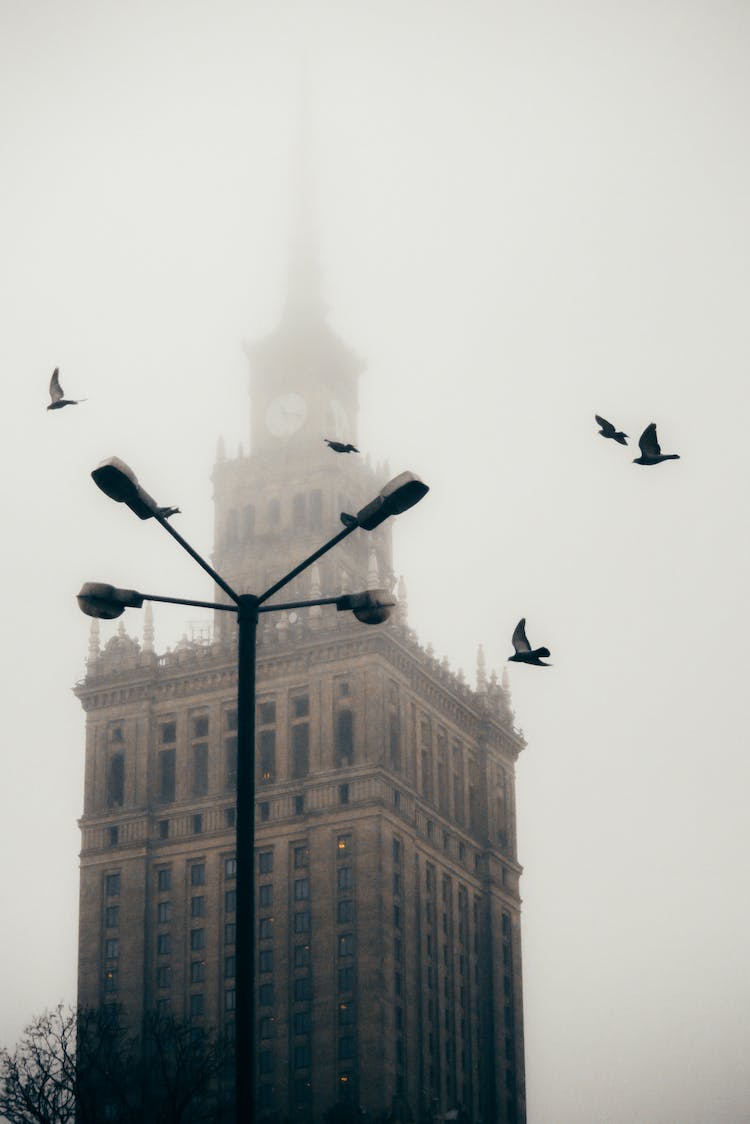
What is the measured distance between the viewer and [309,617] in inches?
6353

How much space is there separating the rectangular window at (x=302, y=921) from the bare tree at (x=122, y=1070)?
9522 millimetres

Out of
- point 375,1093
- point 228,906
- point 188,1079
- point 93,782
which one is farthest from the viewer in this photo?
point 93,782

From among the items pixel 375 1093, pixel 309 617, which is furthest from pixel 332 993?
pixel 309 617

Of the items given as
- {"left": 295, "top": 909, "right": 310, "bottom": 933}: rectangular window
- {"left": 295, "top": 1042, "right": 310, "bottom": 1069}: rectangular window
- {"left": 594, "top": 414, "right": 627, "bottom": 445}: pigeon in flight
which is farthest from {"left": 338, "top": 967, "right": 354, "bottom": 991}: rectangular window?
{"left": 594, "top": 414, "right": 627, "bottom": 445}: pigeon in flight

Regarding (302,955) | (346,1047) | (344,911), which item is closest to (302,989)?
(302,955)

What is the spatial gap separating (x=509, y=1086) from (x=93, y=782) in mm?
38971

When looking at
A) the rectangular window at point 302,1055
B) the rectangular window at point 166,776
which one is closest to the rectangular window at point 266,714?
the rectangular window at point 166,776

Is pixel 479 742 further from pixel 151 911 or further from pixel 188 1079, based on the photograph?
pixel 188 1079

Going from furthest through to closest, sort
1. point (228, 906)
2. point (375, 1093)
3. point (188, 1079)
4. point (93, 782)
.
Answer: point (93, 782), point (228, 906), point (375, 1093), point (188, 1079)

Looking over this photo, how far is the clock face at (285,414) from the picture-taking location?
174500 millimetres

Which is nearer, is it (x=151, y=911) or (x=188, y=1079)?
(x=188, y=1079)

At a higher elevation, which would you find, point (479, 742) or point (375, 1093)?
Result: point (479, 742)

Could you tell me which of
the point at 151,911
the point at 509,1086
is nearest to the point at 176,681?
the point at 151,911

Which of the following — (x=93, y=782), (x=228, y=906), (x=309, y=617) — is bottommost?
(x=228, y=906)
